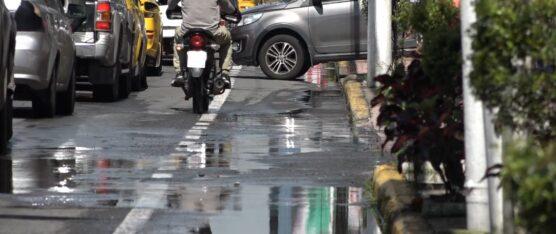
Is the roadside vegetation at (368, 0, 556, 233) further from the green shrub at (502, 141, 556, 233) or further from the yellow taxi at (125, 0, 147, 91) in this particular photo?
the yellow taxi at (125, 0, 147, 91)

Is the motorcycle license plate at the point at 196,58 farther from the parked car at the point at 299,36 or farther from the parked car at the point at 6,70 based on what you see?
the parked car at the point at 299,36

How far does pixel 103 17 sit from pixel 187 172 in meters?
8.82

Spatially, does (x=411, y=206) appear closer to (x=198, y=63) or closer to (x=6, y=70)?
(x=6, y=70)

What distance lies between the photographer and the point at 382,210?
9.93 m

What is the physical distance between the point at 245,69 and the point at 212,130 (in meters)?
14.9

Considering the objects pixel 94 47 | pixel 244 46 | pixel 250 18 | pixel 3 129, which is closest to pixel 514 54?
pixel 3 129

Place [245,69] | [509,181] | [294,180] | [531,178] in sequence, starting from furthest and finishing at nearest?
1. [245,69]
2. [294,180]
3. [509,181]
4. [531,178]

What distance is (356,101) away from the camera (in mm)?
19453

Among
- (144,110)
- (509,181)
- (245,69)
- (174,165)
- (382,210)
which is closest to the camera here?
(509,181)

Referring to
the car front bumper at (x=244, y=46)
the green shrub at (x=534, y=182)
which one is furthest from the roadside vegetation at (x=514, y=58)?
the car front bumper at (x=244, y=46)

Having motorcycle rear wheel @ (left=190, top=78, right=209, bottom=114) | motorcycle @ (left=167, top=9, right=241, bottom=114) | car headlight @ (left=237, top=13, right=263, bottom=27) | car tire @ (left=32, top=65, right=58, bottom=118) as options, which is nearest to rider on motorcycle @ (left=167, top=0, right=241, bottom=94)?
motorcycle @ (left=167, top=9, right=241, bottom=114)

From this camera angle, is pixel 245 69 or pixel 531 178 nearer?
pixel 531 178

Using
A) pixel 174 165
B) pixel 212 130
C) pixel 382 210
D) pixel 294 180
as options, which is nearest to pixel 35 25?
pixel 212 130

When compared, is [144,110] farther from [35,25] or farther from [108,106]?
[35,25]
